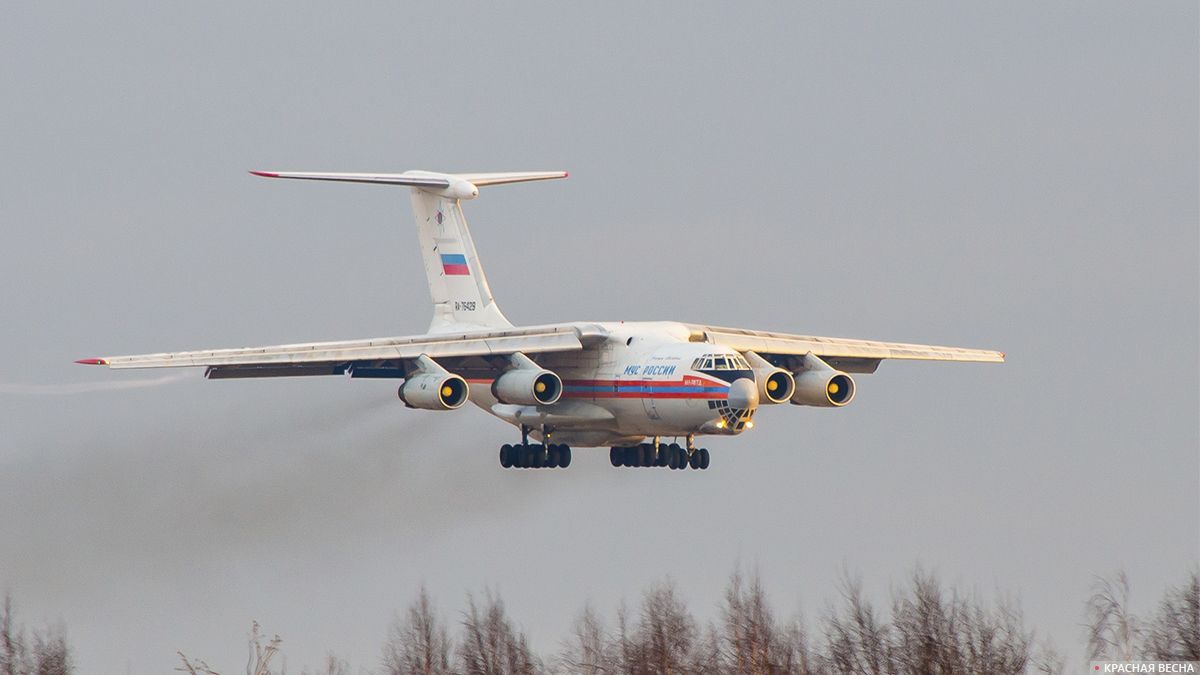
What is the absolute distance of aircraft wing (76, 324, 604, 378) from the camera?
3303 cm

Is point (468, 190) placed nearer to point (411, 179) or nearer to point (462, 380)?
point (411, 179)

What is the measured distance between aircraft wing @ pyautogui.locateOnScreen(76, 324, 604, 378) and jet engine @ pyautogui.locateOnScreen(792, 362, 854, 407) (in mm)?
3057

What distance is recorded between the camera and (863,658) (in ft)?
97.8

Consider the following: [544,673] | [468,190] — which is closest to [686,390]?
[544,673]

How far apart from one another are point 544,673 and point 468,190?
10200 millimetres

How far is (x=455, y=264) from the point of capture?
126 ft

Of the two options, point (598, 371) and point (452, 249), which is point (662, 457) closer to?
point (598, 371)

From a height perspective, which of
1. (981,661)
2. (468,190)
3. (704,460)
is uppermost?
(468,190)

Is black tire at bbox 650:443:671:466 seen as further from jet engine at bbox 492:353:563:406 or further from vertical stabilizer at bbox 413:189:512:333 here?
vertical stabilizer at bbox 413:189:512:333

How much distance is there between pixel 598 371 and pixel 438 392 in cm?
257

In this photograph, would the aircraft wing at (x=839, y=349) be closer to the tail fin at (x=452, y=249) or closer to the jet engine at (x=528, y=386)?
the jet engine at (x=528, y=386)

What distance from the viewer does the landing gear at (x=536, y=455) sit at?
117 feet

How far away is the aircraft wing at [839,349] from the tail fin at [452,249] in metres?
4.57

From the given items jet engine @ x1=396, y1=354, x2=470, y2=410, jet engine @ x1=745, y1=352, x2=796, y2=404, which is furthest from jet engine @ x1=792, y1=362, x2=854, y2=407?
jet engine @ x1=396, y1=354, x2=470, y2=410
